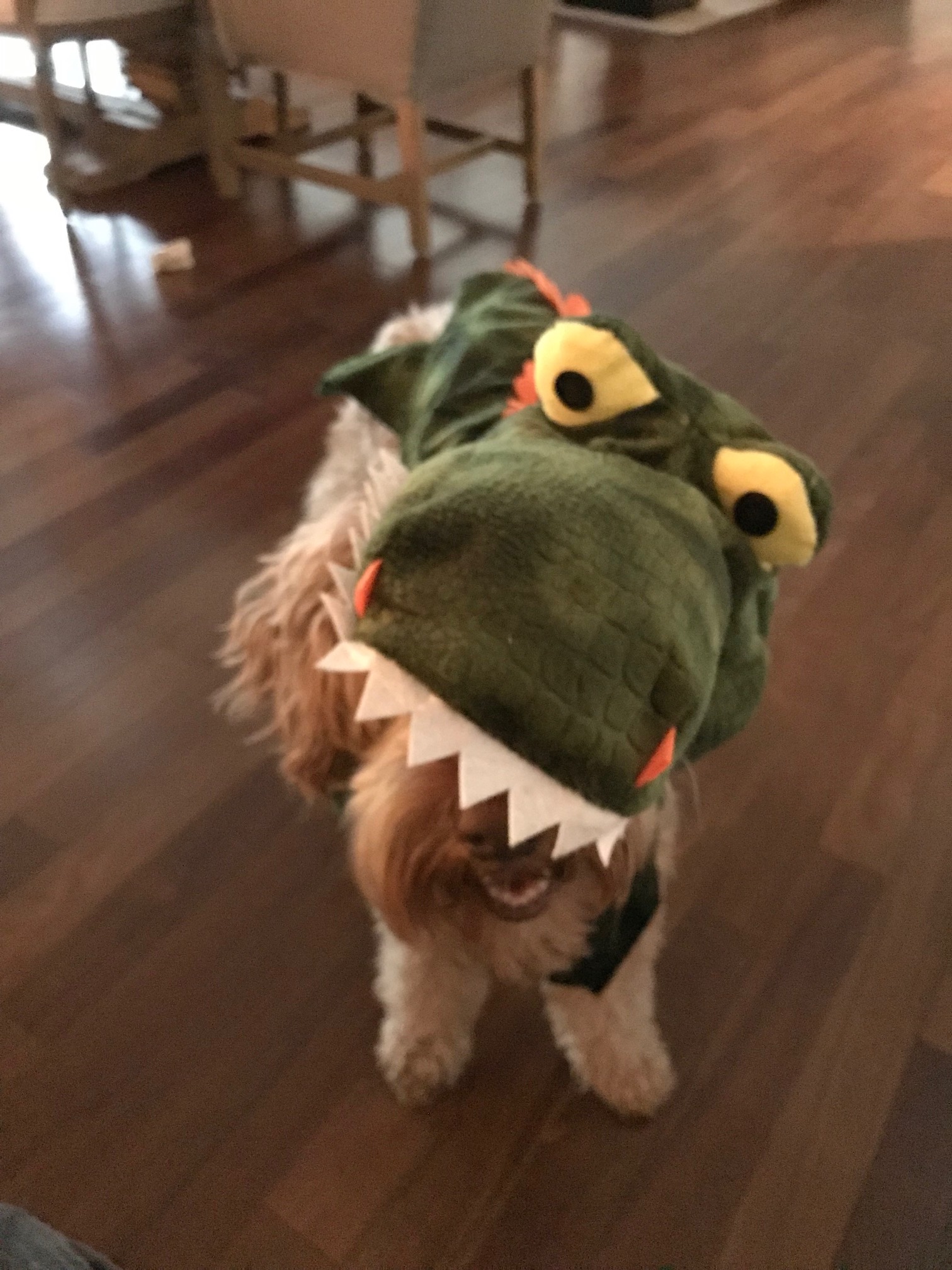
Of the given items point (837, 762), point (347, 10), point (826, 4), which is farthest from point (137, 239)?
point (826, 4)

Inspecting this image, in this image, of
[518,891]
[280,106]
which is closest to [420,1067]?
[518,891]

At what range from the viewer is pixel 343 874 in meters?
1.39

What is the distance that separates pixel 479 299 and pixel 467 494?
27.7 inches

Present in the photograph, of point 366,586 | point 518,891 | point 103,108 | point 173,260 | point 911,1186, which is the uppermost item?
point 366,586

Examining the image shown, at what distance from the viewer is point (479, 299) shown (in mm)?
1300

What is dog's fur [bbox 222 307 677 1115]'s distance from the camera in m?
0.81

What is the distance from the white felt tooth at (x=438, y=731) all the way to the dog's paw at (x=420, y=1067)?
0.63 metres

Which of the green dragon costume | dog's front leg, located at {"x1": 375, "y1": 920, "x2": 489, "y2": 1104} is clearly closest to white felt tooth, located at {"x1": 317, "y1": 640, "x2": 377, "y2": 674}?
the green dragon costume

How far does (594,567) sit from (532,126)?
2.82 m

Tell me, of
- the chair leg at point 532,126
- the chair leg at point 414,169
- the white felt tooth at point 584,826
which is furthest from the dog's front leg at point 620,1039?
the chair leg at point 532,126

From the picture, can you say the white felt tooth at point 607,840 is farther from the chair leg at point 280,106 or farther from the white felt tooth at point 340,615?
the chair leg at point 280,106

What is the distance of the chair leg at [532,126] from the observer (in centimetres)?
296

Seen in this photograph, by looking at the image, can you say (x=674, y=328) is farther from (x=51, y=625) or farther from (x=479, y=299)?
(x=51, y=625)

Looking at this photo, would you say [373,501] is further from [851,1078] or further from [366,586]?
[851,1078]
